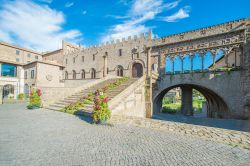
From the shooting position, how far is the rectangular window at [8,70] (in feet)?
89.9

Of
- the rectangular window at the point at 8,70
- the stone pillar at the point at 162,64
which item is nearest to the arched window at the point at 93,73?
the stone pillar at the point at 162,64

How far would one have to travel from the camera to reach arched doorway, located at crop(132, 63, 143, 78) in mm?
24000

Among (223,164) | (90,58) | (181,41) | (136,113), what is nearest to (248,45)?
(181,41)

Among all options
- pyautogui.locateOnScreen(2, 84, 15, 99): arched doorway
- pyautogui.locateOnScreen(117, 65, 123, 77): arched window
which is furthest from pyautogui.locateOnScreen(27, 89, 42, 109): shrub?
pyautogui.locateOnScreen(2, 84, 15, 99): arched doorway

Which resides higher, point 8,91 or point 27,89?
point 27,89

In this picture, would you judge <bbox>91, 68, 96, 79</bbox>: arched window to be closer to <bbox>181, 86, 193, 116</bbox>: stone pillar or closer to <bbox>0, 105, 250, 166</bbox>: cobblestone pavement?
<bbox>181, 86, 193, 116</bbox>: stone pillar

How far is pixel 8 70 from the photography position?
92.4 ft

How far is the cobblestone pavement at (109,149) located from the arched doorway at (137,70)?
18347 millimetres

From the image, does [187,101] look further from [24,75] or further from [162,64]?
[24,75]

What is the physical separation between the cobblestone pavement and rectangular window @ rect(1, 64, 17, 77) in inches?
1131

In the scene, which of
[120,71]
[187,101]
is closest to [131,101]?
[187,101]

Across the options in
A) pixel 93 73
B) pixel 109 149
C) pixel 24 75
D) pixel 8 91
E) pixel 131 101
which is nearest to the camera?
pixel 109 149

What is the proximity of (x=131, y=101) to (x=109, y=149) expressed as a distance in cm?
777

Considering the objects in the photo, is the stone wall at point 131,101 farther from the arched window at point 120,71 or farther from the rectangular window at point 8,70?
the rectangular window at point 8,70
